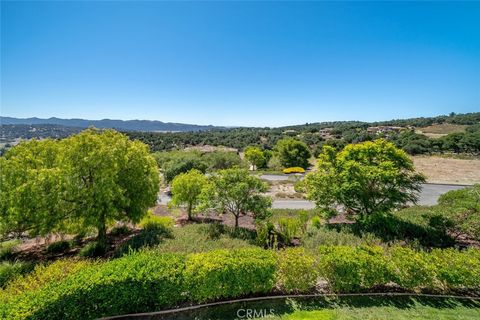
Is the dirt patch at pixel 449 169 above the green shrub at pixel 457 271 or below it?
below

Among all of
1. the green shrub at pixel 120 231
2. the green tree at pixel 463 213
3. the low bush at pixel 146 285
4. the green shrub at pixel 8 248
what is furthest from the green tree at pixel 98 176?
the green tree at pixel 463 213

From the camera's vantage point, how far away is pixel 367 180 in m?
14.1

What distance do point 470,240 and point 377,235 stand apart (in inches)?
237

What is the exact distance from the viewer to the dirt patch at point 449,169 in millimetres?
35625

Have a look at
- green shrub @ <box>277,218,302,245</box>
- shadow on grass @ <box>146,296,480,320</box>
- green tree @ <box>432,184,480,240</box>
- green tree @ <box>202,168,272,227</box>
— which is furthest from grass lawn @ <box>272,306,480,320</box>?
green tree @ <box>202,168,272,227</box>

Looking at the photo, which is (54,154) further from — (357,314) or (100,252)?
(357,314)

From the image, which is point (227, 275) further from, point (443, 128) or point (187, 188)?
point (443, 128)

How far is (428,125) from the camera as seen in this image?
332ft

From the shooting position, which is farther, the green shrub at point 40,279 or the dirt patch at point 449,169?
→ the dirt patch at point 449,169

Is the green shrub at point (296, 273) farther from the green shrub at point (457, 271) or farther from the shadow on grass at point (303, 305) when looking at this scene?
the green shrub at point (457, 271)

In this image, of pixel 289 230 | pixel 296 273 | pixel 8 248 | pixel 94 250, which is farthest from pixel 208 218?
pixel 296 273

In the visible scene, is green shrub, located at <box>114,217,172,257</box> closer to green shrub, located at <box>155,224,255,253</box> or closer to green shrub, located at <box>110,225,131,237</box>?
green shrub, located at <box>155,224,255,253</box>

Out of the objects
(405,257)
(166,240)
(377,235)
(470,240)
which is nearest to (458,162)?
(470,240)

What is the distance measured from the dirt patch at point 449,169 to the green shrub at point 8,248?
146 ft
